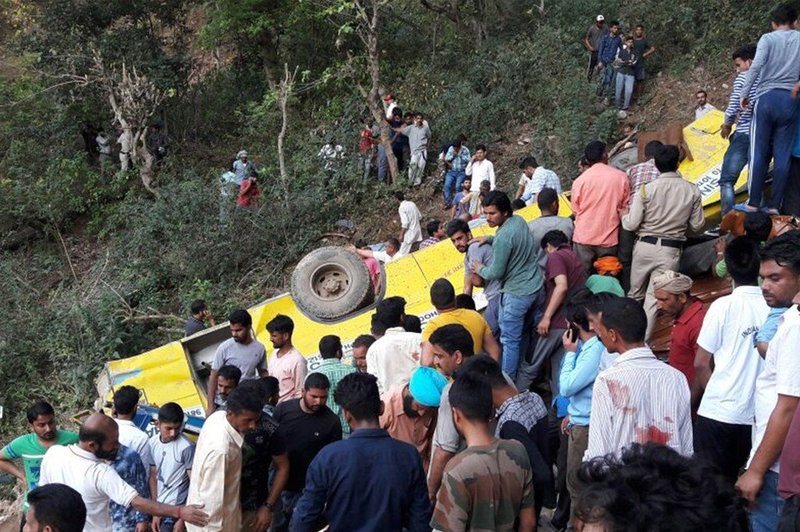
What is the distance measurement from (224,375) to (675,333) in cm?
307

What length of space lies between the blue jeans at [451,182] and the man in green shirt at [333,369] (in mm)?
8908

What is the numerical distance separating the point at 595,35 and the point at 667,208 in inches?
417

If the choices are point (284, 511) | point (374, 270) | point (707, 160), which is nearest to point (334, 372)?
point (284, 511)

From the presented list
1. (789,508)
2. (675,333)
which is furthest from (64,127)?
(789,508)

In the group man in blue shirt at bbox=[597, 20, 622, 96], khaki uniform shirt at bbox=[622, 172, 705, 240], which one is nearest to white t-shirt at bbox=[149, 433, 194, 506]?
khaki uniform shirt at bbox=[622, 172, 705, 240]

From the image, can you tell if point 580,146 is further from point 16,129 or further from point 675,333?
point 16,129

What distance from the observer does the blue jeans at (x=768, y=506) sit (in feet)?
10.6

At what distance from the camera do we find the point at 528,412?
13.0ft

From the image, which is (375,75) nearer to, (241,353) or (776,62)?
(776,62)

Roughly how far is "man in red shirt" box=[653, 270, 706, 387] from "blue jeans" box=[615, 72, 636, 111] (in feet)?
36.4

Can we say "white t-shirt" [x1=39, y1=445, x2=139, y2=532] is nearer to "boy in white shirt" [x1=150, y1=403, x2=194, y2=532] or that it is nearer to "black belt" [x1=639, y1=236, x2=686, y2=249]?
"boy in white shirt" [x1=150, y1=403, x2=194, y2=532]

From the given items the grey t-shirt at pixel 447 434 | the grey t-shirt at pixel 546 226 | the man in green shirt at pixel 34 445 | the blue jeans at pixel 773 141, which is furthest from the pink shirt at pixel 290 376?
the blue jeans at pixel 773 141

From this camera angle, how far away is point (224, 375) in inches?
222

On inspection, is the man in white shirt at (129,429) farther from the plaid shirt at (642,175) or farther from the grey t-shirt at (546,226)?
the plaid shirt at (642,175)
